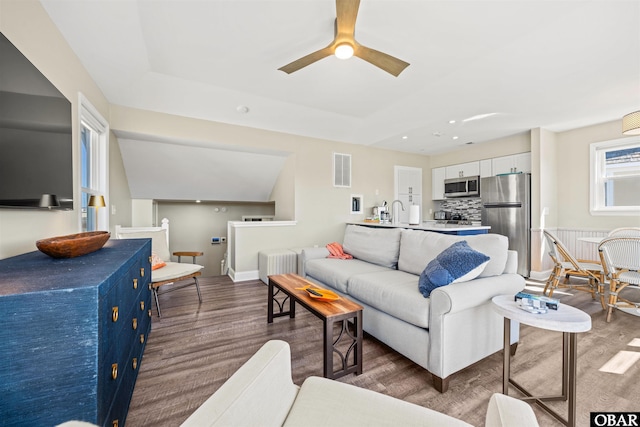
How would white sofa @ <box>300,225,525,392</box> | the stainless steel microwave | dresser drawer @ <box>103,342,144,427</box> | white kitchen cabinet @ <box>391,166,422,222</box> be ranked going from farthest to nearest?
white kitchen cabinet @ <box>391,166,422,222</box>, the stainless steel microwave, white sofa @ <box>300,225,525,392</box>, dresser drawer @ <box>103,342,144,427</box>

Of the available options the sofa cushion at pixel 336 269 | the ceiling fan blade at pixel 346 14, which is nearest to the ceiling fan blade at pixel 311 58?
the ceiling fan blade at pixel 346 14

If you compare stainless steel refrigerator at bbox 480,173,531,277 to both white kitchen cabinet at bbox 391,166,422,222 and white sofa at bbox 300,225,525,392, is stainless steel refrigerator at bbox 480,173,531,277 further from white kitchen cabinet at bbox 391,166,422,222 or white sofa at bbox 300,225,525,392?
white sofa at bbox 300,225,525,392

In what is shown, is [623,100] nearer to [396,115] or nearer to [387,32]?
[396,115]

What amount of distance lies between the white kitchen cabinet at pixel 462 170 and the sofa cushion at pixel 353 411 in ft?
18.8

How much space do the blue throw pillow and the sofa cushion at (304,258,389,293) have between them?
854 mm

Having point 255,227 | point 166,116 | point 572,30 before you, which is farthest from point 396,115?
point 166,116

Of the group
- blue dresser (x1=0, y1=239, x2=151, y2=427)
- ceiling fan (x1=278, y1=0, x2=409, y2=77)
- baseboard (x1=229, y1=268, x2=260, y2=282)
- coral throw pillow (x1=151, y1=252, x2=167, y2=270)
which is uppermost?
ceiling fan (x1=278, y1=0, x2=409, y2=77)

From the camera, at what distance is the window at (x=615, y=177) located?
3994 millimetres

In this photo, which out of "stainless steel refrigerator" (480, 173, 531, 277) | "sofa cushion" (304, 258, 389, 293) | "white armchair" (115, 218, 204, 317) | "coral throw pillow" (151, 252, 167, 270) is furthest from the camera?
"stainless steel refrigerator" (480, 173, 531, 277)

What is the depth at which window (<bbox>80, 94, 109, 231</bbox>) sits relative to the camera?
2.75m

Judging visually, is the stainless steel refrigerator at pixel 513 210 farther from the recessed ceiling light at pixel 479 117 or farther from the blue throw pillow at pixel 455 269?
the blue throw pillow at pixel 455 269

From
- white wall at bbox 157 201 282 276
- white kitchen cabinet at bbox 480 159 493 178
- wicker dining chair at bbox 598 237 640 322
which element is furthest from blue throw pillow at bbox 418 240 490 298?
white wall at bbox 157 201 282 276

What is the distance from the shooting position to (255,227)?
4480mm

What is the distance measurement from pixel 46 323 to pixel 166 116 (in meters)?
3.72
